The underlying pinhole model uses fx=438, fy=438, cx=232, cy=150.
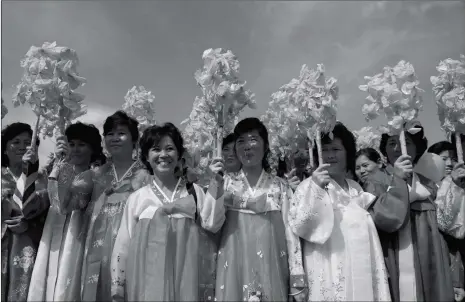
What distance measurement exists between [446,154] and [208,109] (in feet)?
11.1

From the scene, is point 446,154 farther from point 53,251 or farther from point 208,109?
point 53,251

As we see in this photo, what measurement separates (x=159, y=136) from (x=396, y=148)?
2.67m

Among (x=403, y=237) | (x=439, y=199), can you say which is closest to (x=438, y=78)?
(x=439, y=199)

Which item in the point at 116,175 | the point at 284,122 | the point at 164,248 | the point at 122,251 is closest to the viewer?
the point at 164,248

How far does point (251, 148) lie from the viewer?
4414 mm

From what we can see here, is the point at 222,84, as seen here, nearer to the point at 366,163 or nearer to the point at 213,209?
the point at 213,209

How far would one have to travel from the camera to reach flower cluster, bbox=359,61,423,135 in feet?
14.0

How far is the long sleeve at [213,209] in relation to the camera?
13.1 feet

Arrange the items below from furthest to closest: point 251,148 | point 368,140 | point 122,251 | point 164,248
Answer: point 368,140
point 251,148
point 122,251
point 164,248

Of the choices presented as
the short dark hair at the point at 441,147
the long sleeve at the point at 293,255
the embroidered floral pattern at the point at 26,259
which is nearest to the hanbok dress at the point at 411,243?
the long sleeve at the point at 293,255

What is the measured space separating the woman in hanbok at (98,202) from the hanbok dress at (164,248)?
0.29 meters

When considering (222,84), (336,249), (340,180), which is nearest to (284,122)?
(340,180)

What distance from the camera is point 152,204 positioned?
13.8 feet

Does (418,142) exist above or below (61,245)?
above
